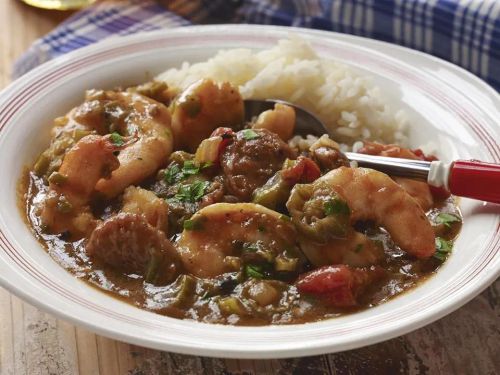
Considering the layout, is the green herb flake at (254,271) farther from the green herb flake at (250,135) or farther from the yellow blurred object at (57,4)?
the yellow blurred object at (57,4)

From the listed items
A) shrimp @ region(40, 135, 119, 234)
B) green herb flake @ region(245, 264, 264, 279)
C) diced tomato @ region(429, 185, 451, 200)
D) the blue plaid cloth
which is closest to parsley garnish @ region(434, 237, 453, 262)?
diced tomato @ region(429, 185, 451, 200)

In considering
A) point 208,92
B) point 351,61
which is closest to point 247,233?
point 208,92

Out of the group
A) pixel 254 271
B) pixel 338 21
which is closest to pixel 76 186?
pixel 254 271

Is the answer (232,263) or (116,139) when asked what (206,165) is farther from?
(232,263)

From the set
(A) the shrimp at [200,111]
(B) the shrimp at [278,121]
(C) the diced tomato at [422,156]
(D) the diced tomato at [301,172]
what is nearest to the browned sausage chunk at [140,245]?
(D) the diced tomato at [301,172]

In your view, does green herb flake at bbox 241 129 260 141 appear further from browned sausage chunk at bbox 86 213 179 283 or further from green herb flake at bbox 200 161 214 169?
browned sausage chunk at bbox 86 213 179 283

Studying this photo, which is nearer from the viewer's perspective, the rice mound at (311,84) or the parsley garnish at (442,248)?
the parsley garnish at (442,248)
